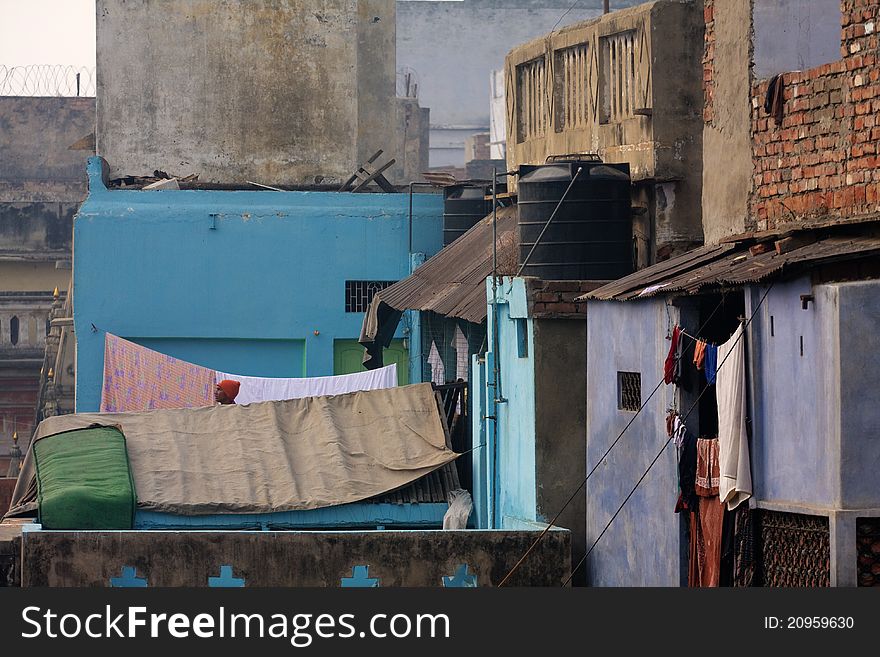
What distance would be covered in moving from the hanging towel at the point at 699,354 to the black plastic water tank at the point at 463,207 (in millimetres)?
10153

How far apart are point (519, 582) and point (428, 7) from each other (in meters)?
44.9

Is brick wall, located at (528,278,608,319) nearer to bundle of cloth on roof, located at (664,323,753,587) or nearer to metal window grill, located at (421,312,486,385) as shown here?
metal window grill, located at (421,312,486,385)

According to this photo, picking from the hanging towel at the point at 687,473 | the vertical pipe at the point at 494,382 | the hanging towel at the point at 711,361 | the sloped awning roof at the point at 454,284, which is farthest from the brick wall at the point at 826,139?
the sloped awning roof at the point at 454,284

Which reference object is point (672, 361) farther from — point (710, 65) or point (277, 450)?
point (277, 450)

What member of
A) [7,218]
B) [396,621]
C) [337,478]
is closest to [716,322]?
[396,621]

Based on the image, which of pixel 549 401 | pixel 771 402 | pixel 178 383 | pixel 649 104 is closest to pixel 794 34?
pixel 771 402

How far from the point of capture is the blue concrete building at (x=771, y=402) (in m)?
9.53

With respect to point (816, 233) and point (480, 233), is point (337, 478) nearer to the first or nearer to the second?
point (480, 233)

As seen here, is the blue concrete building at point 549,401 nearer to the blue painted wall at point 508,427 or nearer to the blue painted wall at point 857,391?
the blue painted wall at point 508,427

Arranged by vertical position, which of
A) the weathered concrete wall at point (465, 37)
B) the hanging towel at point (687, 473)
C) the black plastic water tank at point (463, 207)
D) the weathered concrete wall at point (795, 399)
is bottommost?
the hanging towel at point (687, 473)

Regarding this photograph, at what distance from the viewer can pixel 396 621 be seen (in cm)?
934

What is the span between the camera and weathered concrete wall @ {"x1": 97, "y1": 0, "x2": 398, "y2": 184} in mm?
29125

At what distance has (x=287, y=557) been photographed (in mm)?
13203

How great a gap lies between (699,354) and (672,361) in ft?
1.31
